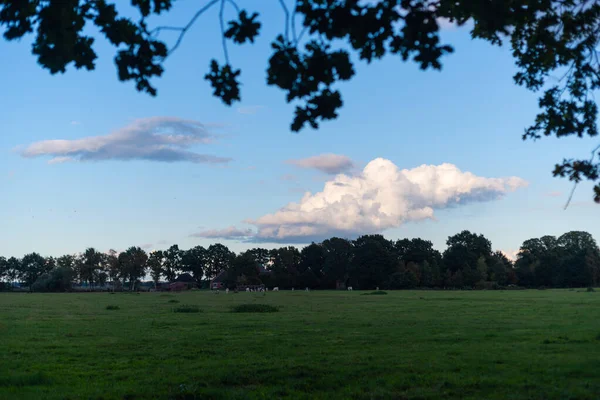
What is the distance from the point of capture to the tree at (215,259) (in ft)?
612

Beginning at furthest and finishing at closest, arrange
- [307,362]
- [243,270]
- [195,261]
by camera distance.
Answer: [195,261] → [243,270] → [307,362]

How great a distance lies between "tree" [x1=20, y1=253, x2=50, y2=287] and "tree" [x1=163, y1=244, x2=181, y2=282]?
128 ft

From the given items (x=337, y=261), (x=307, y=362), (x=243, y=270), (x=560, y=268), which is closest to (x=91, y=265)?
(x=243, y=270)

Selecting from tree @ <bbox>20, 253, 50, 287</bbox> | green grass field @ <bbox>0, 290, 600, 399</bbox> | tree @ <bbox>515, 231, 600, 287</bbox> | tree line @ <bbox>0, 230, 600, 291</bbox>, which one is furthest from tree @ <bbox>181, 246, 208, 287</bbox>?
green grass field @ <bbox>0, 290, 600, 399</bbox>

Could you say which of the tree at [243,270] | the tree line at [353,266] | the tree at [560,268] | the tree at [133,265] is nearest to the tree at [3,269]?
the tree line at [353,266]

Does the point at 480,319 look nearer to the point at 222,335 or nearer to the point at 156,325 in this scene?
the point at 222,335

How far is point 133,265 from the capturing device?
6147 inches

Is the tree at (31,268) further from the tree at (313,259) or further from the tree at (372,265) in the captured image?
the tree at (372,265)

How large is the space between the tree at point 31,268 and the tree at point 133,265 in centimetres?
2475

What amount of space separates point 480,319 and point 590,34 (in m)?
19.8

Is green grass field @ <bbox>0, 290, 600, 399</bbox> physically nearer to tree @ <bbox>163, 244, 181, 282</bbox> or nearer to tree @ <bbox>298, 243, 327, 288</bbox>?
tree @ <bbox>298, 243, 327, 288</bbox>

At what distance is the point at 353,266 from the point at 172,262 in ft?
264

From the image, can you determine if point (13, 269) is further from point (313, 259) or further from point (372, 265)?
point (372, 265)

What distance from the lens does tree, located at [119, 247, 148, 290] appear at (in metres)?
156
